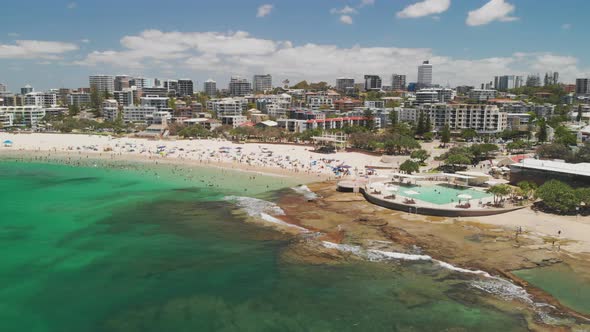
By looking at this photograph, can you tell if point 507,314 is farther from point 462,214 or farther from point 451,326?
point 462,214

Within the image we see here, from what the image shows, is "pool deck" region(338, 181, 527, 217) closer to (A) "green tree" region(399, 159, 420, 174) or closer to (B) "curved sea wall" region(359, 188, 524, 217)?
(B) "curved sea wall" region(359, 188, 524, 217)

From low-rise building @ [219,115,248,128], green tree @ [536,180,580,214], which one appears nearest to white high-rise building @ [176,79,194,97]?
low-rise building @ [219,115,248,128]

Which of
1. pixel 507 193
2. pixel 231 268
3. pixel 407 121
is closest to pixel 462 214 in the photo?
pixel 507 193

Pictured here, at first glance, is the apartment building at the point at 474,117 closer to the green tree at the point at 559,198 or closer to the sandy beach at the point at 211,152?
the sandy beach at the point at 211,152

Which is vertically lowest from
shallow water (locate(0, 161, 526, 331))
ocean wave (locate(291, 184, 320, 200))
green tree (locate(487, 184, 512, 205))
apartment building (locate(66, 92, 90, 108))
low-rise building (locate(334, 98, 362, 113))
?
shallow water (locate(0, 161, 526, 331))

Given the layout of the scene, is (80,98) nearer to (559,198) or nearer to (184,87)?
(184,87)

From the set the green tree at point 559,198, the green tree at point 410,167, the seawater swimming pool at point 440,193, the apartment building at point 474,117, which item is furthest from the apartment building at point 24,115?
the green tree at point 559,198
